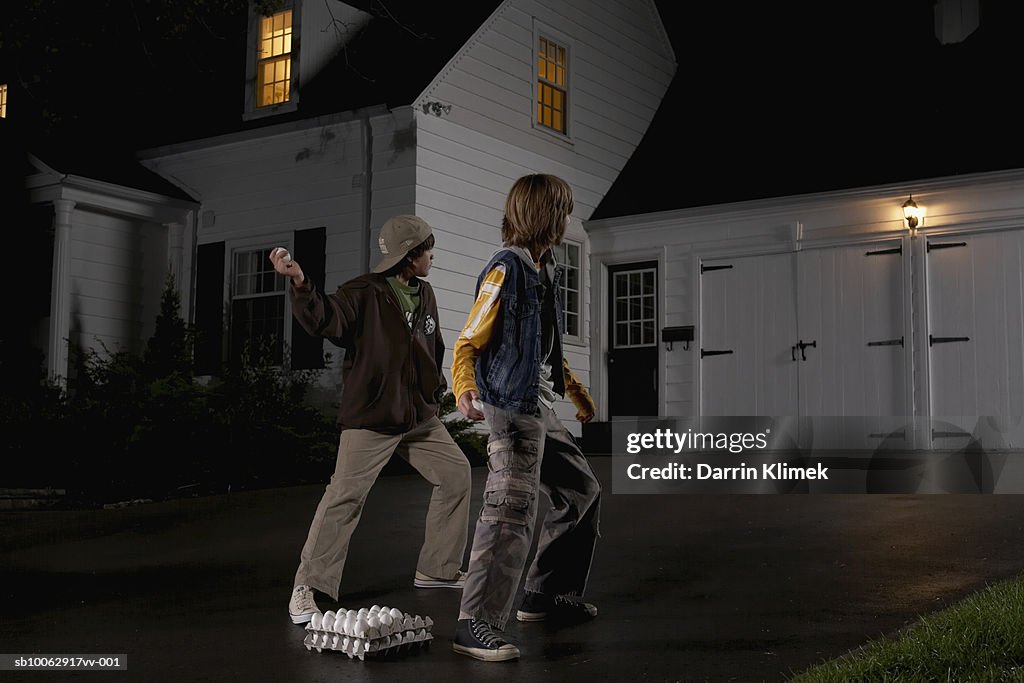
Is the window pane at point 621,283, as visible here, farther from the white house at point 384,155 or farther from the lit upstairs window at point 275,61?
the lit upstairs window at point 275,61

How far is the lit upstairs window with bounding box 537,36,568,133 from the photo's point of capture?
16859 mm

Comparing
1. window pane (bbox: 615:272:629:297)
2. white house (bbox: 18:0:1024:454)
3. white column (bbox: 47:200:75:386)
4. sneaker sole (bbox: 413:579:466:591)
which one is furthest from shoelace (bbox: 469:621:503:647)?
window pane (bbox: 615:272:629:297)

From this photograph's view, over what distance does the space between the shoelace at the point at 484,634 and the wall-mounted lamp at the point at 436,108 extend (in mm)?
10693

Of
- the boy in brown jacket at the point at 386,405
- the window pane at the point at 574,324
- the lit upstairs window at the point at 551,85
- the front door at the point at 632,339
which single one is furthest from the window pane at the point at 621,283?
the boy in brown jacket at the point at 386,405

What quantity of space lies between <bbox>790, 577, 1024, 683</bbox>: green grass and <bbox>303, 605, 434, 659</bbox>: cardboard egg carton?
1.60 meters

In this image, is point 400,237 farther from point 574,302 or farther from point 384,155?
point 574,302

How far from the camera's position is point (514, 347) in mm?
4871

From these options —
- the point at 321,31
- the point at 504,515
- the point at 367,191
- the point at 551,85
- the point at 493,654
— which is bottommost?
the point at 493,654

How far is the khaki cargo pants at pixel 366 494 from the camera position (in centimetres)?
570

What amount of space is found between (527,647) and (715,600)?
1383 millimetres

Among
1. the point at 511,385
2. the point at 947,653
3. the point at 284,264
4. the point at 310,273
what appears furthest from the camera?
the point at 310,273

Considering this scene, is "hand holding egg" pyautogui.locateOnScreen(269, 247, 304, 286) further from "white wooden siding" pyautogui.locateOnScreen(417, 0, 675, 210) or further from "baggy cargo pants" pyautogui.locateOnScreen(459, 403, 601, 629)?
"white wooden siding" pyautogui.locateOnScreen(417, 0, 675, 210)

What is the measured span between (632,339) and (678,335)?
837 millimetres

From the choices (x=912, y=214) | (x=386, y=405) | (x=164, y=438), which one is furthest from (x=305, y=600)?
(x=912, y=214)
